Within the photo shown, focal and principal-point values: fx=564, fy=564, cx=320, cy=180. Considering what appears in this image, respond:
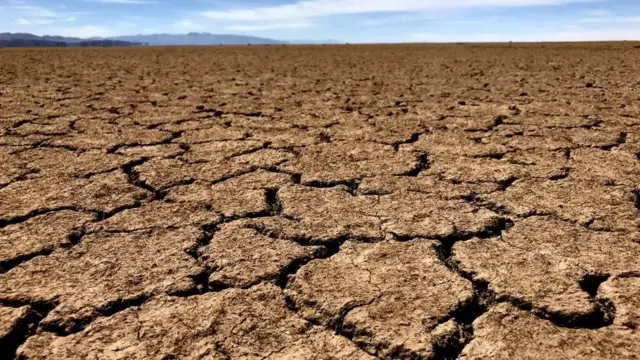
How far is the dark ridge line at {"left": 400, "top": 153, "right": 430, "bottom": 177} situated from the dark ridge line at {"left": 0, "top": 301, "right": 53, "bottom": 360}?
4.71ft

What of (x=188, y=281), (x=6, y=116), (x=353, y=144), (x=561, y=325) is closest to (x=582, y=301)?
(x=561, y=325)

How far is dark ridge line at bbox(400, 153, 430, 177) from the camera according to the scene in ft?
7.55

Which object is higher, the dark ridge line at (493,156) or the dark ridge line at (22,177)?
the dark ridge line at (493,156)

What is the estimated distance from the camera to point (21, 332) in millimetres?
1206

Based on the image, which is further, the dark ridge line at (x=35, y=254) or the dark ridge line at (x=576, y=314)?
the dark ridge line at (x=35, y=254)

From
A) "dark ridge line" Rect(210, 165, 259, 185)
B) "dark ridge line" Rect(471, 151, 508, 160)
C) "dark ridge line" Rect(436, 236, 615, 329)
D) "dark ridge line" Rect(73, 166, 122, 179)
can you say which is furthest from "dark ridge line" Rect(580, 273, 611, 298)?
"dark ridge line" Rect(73, 166, 122, 179)

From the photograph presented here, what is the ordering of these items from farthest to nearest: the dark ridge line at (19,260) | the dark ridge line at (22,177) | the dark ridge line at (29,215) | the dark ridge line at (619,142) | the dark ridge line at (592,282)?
1. the dark ridge line at (619,142)
2. the dark ridge line at (22,177)
3. the dark ridge line at (29,215)
4. the dark ridge line at (19,260)
5. the dark ridge line at (592,282)

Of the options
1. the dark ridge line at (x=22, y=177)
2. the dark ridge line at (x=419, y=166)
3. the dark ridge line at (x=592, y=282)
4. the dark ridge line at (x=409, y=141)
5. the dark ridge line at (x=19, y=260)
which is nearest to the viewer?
the dark ridge line at (x=592, y=282)

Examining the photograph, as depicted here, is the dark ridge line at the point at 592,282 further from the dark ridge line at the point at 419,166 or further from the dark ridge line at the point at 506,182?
the dark ridge line at the point at 419,166

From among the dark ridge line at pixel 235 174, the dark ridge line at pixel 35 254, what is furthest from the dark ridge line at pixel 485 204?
the dark ridge line at pixel 35 254

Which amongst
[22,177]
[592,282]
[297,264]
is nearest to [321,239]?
[297,264]

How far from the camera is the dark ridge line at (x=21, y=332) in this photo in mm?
1152

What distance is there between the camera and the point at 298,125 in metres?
3.41

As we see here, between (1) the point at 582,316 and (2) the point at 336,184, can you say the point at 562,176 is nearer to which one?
(2) the point at 336,184
